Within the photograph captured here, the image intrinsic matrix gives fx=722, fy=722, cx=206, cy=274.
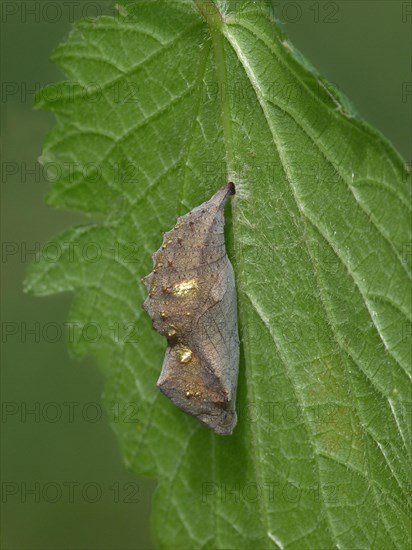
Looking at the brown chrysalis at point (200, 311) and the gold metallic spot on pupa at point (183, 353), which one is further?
the gold metallic spot on pupa at point (183, 353)

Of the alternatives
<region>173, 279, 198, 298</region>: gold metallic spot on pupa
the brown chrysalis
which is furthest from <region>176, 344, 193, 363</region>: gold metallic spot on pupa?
<region>173, 279, 198, 298</region>: gold metallic spot on pupa

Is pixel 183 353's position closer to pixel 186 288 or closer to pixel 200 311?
pixel 200 311

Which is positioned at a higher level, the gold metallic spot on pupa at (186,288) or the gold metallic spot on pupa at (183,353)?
the gold metallic spot on pupa at (186,288)

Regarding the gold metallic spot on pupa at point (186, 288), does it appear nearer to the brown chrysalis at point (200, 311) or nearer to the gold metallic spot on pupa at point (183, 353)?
the brown chrysalis at point (200, 311)

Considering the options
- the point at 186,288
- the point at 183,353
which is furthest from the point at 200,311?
the point at 183,353

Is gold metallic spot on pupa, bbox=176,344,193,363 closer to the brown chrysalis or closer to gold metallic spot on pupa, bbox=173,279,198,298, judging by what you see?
the brown chrysalis

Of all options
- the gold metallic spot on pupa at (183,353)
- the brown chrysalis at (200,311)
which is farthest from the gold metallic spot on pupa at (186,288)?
the gold metallic spot on pupa at (183,353)

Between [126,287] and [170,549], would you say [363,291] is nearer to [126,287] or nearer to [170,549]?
[126,287]
